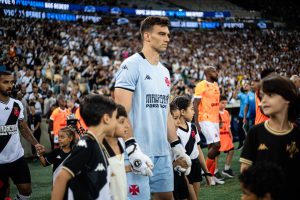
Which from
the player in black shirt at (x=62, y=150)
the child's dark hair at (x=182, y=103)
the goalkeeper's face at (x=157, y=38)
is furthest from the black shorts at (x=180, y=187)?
the goalkeeper's face at (x=157, y=38)

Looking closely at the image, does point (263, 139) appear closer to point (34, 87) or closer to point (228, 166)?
point (228, 166)

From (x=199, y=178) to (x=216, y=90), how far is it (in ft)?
12.1

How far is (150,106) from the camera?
17.4 feet

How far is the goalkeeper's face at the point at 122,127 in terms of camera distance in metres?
4.65

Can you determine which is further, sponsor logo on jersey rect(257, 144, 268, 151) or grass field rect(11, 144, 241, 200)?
grass field rect(11, 144, 241, 200)

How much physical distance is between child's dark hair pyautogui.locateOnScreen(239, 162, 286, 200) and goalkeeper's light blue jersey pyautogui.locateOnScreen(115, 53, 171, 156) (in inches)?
70.7

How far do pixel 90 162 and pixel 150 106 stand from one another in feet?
4.52

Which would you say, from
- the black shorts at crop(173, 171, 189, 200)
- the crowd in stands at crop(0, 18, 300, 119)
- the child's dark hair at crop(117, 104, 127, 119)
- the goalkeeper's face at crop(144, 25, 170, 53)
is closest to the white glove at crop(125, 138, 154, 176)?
the child's dark hair at crop(117, 104, 127, 119)

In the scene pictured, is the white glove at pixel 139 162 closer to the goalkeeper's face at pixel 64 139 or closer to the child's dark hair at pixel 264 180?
the child's dark hair at pixel 264 180

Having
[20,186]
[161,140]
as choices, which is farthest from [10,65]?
[161,140]

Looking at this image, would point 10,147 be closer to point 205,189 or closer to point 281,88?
point 205,189

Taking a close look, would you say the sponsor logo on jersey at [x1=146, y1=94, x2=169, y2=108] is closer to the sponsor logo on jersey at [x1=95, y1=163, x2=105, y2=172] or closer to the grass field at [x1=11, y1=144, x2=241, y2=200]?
the sponsor logo on jersey at [x1=95, y1=163, x2=105, y2=172]

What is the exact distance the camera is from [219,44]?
130ft

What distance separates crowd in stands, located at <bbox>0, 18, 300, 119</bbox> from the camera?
17906mm
